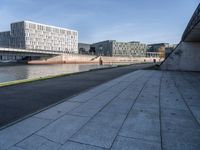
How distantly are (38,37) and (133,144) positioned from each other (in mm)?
127336

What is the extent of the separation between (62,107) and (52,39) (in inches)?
5159

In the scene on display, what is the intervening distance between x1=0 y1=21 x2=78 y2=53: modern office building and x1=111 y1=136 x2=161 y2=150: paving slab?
105 m

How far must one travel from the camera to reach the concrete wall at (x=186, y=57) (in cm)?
1891

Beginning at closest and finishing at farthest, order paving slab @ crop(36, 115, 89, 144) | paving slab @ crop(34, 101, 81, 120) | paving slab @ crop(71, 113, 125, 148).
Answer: paving slab @ crop(71, 113, 125, 148) → paving slab @ crop(36, 115, 89, 144) → paving slab @ crop(34, 101, 81, 120)

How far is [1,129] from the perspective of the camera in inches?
163

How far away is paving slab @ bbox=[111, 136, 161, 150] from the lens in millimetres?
3331

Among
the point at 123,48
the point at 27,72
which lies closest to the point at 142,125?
the point at 27,72

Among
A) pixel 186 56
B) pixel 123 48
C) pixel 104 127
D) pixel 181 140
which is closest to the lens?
pixel 181 140

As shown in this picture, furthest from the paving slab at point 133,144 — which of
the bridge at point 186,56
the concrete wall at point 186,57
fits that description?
the concrete wall at point 186,57

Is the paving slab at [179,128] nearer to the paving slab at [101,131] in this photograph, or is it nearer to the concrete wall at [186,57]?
the paving slab at [101,131]

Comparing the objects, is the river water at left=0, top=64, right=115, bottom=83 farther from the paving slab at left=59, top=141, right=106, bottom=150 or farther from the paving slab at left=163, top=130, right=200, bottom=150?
the paving slab at left=163, top=130, right=200, bottom=150

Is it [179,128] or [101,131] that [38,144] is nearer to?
[101,131]

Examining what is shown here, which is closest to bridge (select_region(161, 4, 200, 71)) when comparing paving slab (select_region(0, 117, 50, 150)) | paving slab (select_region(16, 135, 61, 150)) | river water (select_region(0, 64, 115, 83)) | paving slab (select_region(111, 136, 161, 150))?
river water (select_region(0, 64, 115, 83))

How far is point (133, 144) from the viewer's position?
3.47 meters
